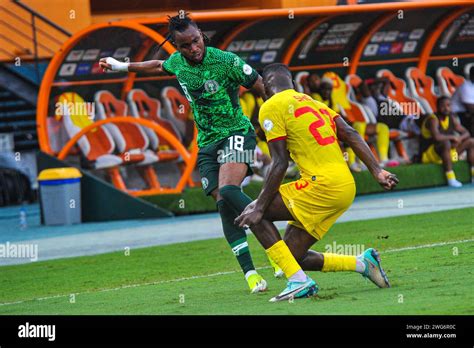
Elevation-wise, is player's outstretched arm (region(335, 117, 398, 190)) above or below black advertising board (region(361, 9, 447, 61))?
below

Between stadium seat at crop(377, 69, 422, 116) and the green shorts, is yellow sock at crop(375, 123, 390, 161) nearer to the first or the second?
stadium seat at crop(377, 69, 422, 116)

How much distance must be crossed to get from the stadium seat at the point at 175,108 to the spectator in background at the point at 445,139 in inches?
179

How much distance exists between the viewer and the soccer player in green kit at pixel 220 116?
10953 millimetres

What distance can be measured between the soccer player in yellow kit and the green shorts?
1.25 meters

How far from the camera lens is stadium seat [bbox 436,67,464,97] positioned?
23.9 m

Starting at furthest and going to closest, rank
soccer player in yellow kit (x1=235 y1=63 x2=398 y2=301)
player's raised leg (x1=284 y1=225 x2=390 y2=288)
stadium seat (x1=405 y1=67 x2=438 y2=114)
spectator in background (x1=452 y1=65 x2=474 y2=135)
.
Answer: spectator in background (x1=452 y1=65 x2=474 y2=135)
stadium seat (x1=405 y1=67 x2=438 y2=114)
player's raised leg (x1=284 y1=225 x2=390 y2=288)
soccer player in yellow kit (x1=235 y1=63 x2=398 y2=301)

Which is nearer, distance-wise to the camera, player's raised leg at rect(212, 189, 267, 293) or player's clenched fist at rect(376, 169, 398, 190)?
player's clenched fist at rect(376, 169, 398, 190)

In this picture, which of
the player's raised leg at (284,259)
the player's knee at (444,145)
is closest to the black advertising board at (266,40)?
the player's knee at (444,145)

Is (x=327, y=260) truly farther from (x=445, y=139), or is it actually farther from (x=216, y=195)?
(x=445, y=139)

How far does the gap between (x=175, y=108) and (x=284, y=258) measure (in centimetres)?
1175

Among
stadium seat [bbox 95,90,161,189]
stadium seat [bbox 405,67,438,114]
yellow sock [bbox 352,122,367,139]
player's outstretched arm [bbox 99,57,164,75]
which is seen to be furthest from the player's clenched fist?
stadium seat [bbox 405,67,438,114]

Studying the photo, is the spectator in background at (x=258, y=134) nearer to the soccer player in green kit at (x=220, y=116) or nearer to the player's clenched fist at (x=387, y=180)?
the soccer player in green kit at (x=220, y=116)

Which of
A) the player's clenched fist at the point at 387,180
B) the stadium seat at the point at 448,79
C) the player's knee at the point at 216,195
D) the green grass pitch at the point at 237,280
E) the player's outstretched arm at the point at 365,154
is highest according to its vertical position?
the stadium seat at the point at 448,79
